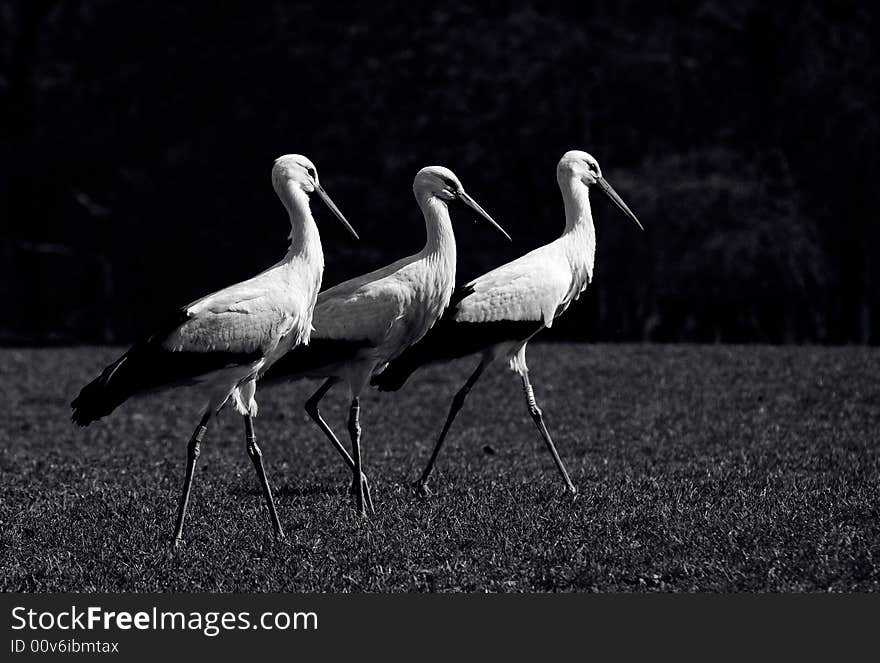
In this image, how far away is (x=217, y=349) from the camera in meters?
6.57

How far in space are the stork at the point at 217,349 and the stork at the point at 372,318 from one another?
513 millimetres

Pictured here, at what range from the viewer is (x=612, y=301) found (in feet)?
66.4

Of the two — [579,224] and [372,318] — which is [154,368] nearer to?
[372,318]

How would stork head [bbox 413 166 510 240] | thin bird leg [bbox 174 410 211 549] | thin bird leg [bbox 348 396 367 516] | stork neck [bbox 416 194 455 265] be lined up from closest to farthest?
thin bird leg [bbox 174 410 211 549] → thin bird leg [bbox 348 396 367 516] → stork neck [bbox 416 194 455 265] → stork head [bbox 413 166 510 240]

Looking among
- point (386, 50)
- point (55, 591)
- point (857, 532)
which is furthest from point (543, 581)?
point (386, 50)

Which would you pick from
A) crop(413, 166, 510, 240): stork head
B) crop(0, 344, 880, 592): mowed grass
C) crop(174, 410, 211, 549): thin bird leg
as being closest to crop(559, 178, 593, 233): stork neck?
crop(413, 166, 510, 240): stork head

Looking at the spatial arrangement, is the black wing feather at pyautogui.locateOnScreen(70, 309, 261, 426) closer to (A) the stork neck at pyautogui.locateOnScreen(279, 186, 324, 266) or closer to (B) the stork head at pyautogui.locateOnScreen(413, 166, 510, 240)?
(A) the stork neck at pyautogui.locateOnScreen(279, 186, 324, 266)

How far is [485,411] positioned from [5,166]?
1553 cm

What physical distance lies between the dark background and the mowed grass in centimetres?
530

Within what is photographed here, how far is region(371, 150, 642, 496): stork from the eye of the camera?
794 cm

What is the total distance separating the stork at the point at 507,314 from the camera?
26.0ft

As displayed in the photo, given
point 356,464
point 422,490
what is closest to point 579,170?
point 422,490

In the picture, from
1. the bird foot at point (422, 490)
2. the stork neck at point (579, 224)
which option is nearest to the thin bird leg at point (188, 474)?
the bird foot at point (422, 490)

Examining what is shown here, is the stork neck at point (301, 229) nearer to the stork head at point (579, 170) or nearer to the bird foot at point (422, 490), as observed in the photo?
the bird foot at point (422, 490)
